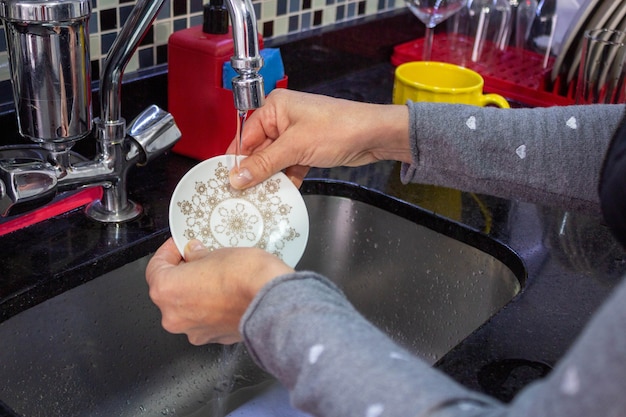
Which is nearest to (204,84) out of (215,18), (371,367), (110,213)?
(215,18)

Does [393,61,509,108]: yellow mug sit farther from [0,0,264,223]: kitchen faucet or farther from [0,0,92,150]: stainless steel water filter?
[0,0,92,150]: stainless steel water filter

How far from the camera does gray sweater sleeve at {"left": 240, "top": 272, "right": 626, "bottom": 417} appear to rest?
1.33ft

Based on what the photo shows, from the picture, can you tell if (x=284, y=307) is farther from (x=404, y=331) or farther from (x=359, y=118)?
(x=404, y=331)

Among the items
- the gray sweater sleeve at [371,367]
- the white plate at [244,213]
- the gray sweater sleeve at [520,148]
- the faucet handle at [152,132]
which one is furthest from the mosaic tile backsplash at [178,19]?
the gray sweater sleeve at [371,367]

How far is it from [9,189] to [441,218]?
0.52 meters

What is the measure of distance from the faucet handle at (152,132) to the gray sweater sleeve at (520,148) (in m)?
0.29

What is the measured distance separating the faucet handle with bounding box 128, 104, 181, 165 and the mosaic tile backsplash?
0.15 m

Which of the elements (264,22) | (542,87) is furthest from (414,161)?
(542,87)

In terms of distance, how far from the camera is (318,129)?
87cm

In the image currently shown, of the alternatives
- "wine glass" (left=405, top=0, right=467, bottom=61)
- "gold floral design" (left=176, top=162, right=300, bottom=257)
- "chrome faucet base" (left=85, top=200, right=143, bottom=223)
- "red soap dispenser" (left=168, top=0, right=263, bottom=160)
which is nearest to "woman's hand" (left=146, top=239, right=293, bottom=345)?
"gold floral design" (left=176, top=162, right=300, bottom=257)

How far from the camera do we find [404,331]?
42.6 inches

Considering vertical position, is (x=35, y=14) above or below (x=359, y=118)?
above

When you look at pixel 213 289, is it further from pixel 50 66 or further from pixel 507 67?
pixel 507 67

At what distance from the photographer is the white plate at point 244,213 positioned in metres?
0.83
